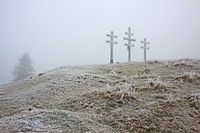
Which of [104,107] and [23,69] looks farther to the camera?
[23,69]

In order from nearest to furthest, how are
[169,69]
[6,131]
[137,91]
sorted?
[6,131] → [137,91] → [169,69]

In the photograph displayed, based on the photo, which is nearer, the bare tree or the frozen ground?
the frozen ground

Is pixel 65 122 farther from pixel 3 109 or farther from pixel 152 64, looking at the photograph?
pixel 152 64

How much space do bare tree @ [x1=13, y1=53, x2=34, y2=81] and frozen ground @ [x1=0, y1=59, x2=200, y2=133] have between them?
22.2 metres

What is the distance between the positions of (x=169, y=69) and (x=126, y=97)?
5163mm

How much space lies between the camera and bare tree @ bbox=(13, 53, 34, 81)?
31330 mm

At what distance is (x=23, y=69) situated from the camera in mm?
31734

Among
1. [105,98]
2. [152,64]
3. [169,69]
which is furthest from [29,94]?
[152,64]

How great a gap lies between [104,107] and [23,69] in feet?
86.4

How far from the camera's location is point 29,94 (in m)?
8.95

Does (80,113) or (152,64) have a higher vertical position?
(152,64)

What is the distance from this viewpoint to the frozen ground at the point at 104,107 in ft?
19.3

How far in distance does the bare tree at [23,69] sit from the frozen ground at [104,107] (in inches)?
873

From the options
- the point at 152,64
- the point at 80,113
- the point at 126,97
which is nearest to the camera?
the point at 80,113
